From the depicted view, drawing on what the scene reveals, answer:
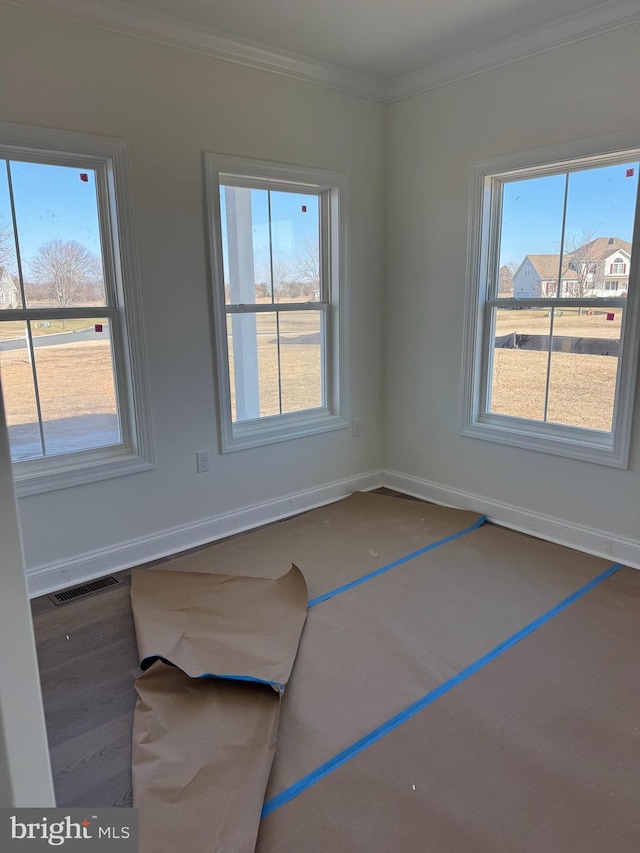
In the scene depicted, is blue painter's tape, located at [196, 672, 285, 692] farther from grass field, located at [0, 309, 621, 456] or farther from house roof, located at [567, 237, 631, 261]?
house roof, located at [567, 237, 631, 261]

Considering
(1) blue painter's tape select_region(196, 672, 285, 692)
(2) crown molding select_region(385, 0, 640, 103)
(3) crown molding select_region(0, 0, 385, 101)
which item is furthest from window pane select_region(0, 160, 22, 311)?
(2) crown molding select_region(385, 0, 640, 103)

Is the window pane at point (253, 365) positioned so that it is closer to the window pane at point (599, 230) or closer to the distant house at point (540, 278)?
the distant house at point (540, 278)

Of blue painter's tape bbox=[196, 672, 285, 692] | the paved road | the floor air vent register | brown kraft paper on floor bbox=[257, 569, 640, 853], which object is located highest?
the paved road

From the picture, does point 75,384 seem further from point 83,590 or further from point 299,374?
point 299,374

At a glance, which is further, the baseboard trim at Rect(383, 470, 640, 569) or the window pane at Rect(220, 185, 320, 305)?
the window pane at Rect(220, 185, 320, 305)

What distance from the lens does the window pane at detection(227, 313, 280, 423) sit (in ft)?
11.4

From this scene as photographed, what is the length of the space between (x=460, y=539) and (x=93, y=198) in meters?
2.77

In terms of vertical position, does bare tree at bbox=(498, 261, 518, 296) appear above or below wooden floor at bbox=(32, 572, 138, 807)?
above

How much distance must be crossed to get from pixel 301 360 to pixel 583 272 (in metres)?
1.79

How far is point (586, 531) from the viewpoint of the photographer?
322 centimetres

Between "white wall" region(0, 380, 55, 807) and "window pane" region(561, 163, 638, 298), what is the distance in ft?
10.1

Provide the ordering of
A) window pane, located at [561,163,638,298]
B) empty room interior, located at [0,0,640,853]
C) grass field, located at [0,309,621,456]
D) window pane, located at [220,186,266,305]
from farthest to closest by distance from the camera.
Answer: window pane, located at [220,186,266,305] → window pane, located at [561,163,638,298] → grass field, located at [0,309,621,456] → empty room interior, located at [0,0,640,853]

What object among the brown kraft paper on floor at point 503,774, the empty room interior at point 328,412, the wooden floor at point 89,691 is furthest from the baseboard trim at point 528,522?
the wooden floor at point 89,691

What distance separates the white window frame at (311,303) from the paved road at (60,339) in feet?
2.12
